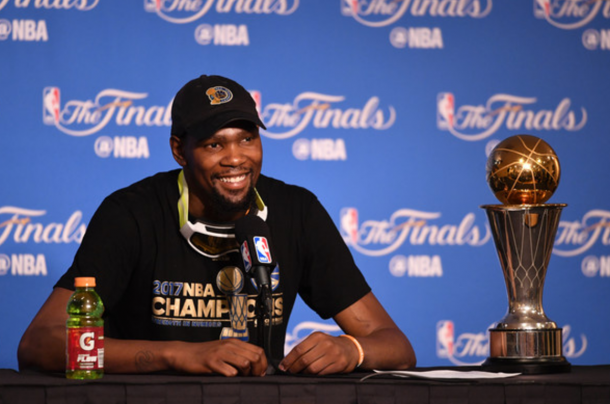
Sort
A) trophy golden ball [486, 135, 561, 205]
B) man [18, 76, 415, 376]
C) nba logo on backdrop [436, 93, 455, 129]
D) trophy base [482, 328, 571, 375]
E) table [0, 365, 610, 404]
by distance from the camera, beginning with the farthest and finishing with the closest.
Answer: nba logo on backdrop [436, 93, 455, 129] < man [18, 76, 415, 376] < trophy golden ball [486, 135, 561, 205] < trophy base [482, 328, 571, 375] < table [0, 365, 610, 404]

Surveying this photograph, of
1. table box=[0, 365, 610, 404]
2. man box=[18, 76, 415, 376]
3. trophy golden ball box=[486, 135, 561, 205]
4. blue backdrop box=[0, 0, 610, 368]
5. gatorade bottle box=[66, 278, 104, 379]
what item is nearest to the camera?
table box=[0, 365, 610, 404]

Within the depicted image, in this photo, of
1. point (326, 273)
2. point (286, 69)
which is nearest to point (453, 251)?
point (286, 69)

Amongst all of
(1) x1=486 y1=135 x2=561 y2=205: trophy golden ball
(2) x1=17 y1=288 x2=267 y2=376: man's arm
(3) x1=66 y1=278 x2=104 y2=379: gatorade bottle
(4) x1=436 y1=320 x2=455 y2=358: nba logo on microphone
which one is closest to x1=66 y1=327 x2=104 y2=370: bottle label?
(3) x1=66 y1=278 x2=104 y2=379: gatorade bottle

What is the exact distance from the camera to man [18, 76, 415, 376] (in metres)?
1.93

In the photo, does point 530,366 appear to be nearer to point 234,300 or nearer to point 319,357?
point 319,357

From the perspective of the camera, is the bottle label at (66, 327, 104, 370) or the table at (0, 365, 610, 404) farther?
the bottle label at (66, 327, 104, 370)

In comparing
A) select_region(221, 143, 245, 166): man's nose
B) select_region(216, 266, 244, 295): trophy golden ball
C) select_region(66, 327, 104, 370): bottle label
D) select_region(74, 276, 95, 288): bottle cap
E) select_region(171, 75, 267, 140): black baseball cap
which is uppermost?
select_region(171, 75, 267, 140): black baseball cap

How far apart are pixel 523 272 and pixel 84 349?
0.86m

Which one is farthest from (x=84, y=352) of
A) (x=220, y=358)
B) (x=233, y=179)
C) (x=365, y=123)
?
(x=365, y=123)

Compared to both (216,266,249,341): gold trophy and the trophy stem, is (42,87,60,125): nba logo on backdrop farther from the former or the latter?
the trophy stem

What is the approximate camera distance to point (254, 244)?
159cm

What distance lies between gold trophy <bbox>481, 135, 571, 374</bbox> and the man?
277 millimetres

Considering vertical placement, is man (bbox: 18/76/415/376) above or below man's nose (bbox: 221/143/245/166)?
below

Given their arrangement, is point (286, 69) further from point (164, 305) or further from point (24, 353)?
point (24, 353)
